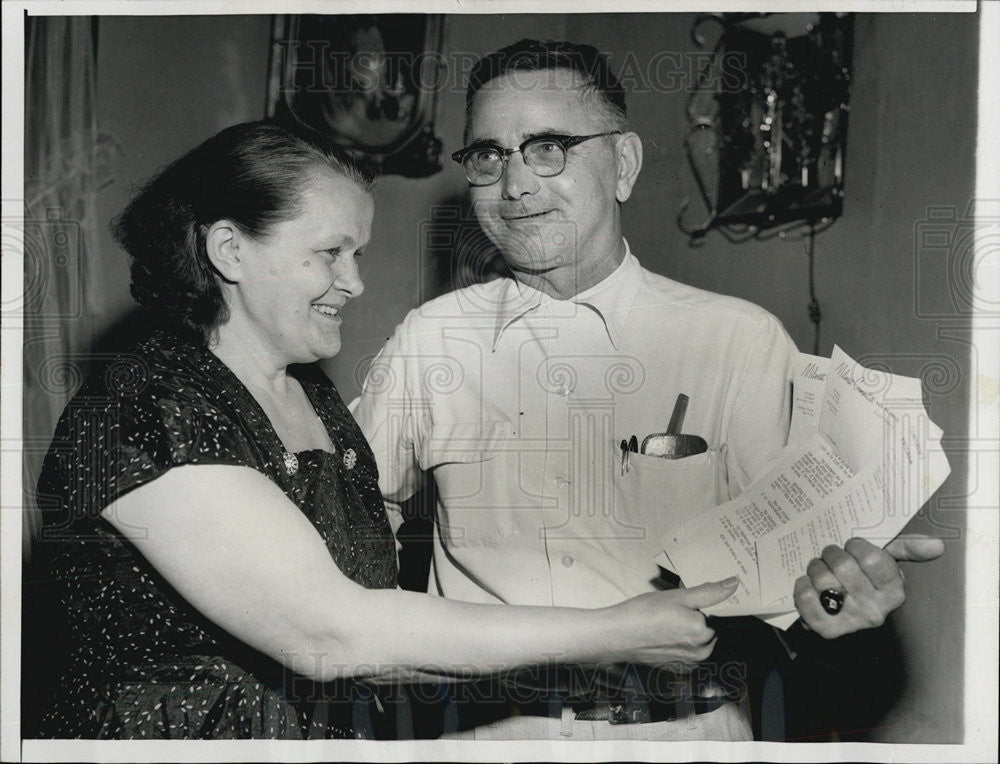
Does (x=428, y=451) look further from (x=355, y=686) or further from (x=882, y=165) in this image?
(x=882, y=165)

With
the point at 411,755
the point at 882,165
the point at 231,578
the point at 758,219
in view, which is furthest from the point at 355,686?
the point at 882,165

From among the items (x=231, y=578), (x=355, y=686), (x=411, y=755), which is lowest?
(x=411, y=755)

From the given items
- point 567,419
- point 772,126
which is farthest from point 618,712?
point 772,126

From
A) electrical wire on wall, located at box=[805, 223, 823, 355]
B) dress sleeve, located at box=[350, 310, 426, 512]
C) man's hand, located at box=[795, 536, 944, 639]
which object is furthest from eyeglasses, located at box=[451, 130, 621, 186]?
man's hand, located at box=[795, 536, 944, 639]

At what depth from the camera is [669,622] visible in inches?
57.4

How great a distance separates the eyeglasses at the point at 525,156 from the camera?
1.48 metres

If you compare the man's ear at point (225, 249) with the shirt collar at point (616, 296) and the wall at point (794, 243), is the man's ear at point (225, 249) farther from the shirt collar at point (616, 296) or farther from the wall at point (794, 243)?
the shirt collar at point (616, 296)

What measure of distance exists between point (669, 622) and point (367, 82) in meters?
1.01

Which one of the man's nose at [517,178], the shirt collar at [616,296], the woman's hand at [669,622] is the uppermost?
the man's nose at [517,178]

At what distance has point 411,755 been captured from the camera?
1.55 metres

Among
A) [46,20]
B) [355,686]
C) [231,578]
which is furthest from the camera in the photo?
[46,20]

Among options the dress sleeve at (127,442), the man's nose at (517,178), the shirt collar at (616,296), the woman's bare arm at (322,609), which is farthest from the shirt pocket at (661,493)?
the dress sleeve at (127,442)

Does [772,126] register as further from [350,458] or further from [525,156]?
[350,458]

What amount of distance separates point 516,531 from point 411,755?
0.42 m
